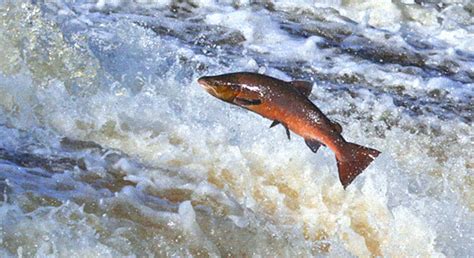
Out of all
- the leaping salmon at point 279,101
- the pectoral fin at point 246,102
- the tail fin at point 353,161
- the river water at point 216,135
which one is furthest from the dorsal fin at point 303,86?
the river water at point 216,135

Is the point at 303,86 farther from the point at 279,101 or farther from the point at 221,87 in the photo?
the point at 221,87

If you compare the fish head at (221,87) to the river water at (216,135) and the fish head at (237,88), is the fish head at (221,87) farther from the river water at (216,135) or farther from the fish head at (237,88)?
the river water at (216,135)

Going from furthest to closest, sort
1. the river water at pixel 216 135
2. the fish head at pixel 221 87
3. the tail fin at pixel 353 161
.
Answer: the river water at pixel 216 135 < the tail fin at pixel 353 161 < the fish head at pixel 221 87

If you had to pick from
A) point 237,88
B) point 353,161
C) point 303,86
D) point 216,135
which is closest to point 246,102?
point 237,88

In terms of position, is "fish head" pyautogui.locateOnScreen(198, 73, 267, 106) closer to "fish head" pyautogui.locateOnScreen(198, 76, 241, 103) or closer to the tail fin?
"fish head" pyautogui.locateOnScreen(198, 76, 241, 103)

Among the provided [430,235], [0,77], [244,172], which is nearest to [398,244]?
[430,235]

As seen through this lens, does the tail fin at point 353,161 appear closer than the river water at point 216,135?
Yes

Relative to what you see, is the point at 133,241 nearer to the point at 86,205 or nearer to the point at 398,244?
the point at 86,205
